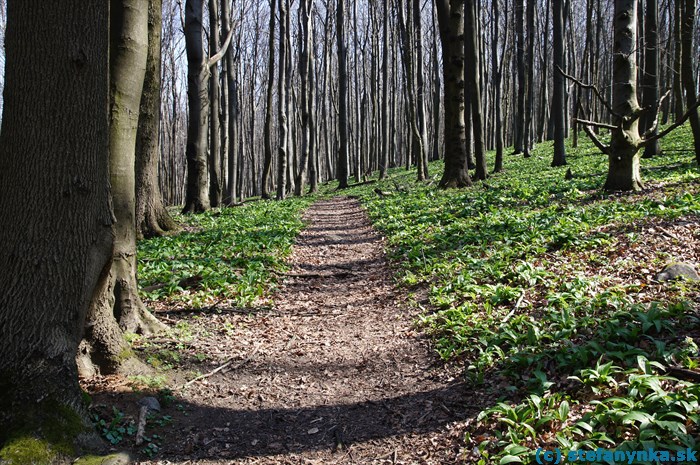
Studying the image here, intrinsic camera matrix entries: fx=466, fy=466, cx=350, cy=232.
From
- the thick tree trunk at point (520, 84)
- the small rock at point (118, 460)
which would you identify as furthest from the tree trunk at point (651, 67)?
the small rock at point (118, 460)

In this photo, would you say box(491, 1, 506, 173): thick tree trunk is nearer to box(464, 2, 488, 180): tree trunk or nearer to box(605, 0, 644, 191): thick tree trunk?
box(464, 2, 488, 180): tree trunk

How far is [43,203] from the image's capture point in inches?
113

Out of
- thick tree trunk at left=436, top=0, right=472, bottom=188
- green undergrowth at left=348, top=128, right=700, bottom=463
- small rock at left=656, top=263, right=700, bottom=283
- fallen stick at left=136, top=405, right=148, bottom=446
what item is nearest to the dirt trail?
fallen stick at left=136, top=405, right=148, bottom=446

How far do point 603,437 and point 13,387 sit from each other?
11.2 ft

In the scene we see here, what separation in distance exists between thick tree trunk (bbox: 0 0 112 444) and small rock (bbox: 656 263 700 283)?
5.23 metres

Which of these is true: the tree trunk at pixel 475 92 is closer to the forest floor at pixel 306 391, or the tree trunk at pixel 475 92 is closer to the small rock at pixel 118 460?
the forest floor at pixel 306 391

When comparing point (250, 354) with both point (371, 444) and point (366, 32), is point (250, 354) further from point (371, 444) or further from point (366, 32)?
point (366, 32)

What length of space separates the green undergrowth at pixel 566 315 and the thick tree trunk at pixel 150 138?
497 cm

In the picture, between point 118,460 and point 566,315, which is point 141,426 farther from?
point 566,315

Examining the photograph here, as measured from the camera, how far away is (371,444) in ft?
11.2

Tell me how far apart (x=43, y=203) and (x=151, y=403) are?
1741 mm

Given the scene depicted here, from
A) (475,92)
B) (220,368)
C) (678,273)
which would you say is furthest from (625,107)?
(220,368)

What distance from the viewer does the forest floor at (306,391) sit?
3.37m

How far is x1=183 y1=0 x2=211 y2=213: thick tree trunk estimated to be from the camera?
12.8 m
